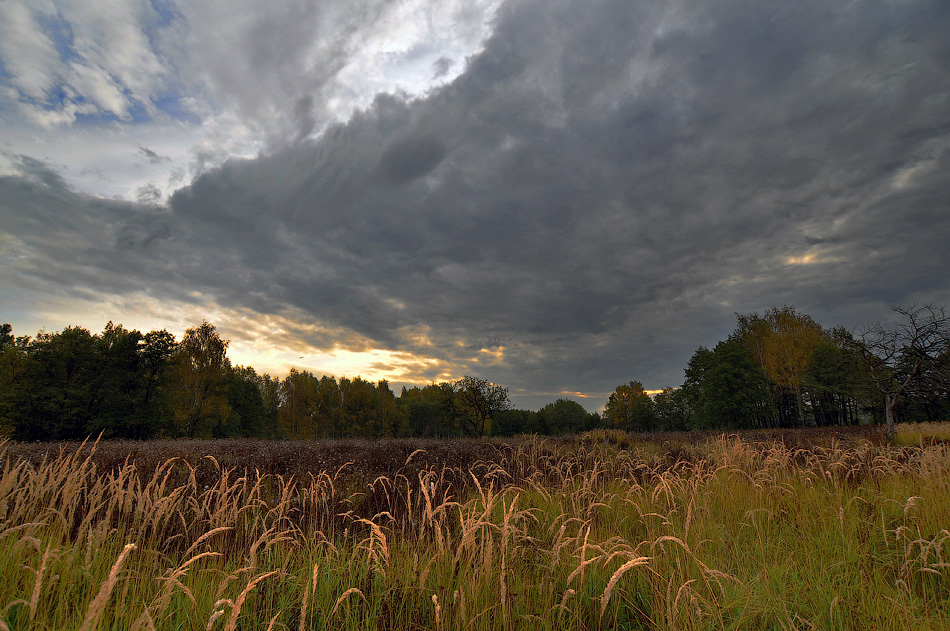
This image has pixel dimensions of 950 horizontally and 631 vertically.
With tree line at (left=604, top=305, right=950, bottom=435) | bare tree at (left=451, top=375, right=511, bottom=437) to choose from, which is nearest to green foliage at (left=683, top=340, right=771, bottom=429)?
tree line at (left=604, top=305, right=950, bottom=435)

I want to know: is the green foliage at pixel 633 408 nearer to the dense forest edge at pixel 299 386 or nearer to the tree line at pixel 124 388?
the dense forest edge at pixel 299 386

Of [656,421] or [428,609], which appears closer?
[428,609]

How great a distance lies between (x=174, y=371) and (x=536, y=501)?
1815 inches

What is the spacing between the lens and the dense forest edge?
637 inches

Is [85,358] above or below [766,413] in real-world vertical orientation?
above

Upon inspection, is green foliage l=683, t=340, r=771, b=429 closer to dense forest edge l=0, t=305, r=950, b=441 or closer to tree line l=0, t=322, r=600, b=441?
dense forest edge l=0, t=305, r=950, b=441

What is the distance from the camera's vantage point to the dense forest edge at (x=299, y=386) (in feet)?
53.1

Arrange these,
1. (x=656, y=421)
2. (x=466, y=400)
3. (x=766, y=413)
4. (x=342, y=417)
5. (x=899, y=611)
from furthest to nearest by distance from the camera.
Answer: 1. (x=656, y=421)
2. (x=342, y=417)
3. (x=766, y=413)
4. (x=466, y=400)
5. (x=899, y=611)

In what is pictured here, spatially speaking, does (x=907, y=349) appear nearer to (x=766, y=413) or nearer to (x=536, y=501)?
(x=536, y=501)

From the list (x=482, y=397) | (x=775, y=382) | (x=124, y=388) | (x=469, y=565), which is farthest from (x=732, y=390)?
(x=124, y=388)

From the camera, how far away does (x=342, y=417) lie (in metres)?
69.4

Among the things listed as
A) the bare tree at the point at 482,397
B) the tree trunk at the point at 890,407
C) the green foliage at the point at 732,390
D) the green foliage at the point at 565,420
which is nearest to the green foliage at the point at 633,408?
the green foliage at the point at 565,420

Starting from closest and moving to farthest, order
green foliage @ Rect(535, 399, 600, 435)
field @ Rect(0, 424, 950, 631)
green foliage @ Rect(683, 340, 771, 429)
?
field @ Rect(0, 424, 950, 631)
green foliage @ Rect(683, 340, 771, 429)
green foliage @ Rect(535, 399, 600, 435)

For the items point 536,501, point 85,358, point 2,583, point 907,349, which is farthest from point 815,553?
point 85,358
